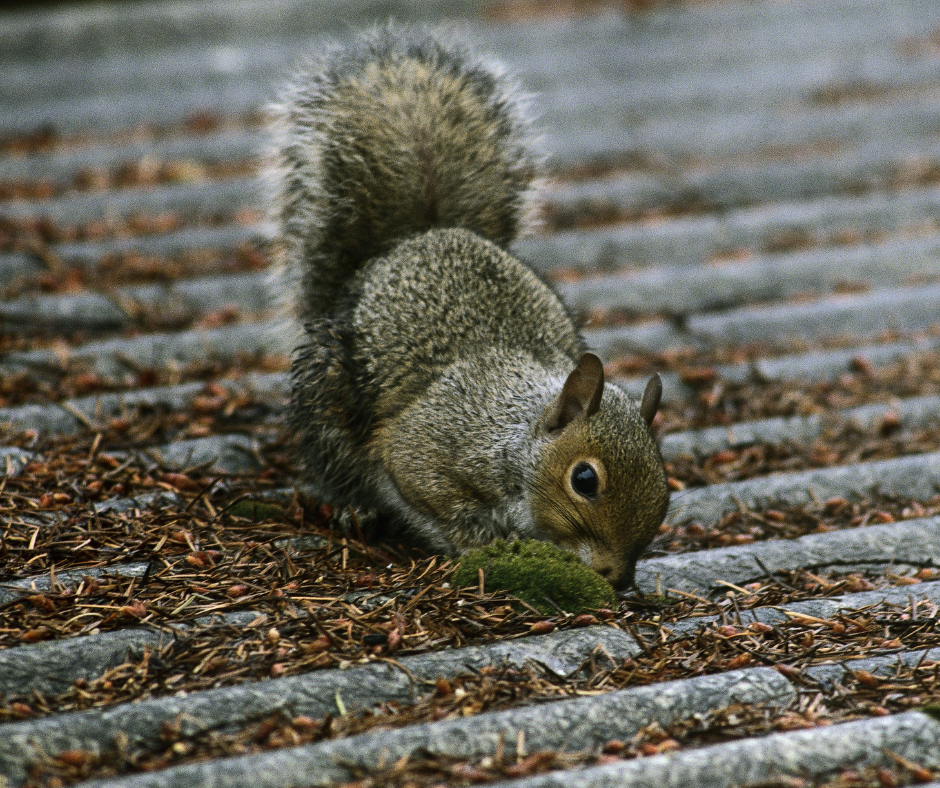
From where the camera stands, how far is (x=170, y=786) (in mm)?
1470

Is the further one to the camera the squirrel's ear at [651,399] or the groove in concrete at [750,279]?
the groove in concrete at [750,279]

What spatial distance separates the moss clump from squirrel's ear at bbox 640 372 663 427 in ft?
1.44

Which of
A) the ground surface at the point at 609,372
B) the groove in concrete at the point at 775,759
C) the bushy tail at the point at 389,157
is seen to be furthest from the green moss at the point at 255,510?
the groove in concrete at the point at 775,759

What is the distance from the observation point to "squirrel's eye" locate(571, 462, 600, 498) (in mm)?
2412

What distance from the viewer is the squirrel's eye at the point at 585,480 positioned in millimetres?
2412

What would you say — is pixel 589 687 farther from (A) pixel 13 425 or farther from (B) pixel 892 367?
(B) pixel 892 367

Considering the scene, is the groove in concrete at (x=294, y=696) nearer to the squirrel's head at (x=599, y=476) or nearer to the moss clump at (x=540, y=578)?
the moss clump at (x=540, y=578)

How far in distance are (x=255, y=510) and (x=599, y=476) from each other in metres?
0.80

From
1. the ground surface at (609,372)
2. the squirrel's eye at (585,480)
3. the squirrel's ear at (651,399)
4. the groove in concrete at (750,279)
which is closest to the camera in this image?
the ground surface at (609,372)

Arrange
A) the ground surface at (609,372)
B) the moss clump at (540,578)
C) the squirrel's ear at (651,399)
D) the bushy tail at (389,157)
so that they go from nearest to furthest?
the ground surface at (609,372), the moss clump at (540,578), the squirrel's ear at (651,399), the bushy tail at (389,157)

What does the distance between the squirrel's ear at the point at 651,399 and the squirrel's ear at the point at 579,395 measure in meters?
0.14

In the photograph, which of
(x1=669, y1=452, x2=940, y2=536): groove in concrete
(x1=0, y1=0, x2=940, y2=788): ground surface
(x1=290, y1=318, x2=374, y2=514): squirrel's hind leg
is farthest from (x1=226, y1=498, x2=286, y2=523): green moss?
(x1=669, y1=452, x2=940, y2=536): groove in concrete

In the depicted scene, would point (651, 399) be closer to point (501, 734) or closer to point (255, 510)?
point (255, 510)

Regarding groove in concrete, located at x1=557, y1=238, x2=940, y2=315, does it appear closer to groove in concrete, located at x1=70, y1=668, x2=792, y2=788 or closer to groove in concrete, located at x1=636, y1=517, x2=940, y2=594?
groove in concrete, located at x1=636, y1=517, x2=940, y2=594
